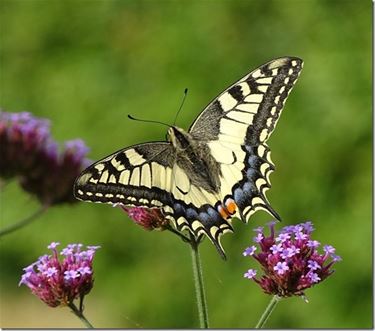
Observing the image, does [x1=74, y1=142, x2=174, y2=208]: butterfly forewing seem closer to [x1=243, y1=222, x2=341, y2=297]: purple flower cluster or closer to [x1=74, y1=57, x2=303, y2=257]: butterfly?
[x1=74, y1=57, x2=303, y2=257]: butterfly

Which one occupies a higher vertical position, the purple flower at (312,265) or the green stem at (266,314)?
the purple flower at (312,265)

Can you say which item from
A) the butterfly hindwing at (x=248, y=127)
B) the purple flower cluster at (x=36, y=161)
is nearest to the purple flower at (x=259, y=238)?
the butterfly hindwing at (x=248, y=127)

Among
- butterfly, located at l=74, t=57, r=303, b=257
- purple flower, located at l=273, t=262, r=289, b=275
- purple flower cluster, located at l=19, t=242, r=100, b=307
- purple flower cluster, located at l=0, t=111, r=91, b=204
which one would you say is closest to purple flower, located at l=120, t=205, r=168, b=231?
butterfly, located at l=74, t=57, r=303, b=257

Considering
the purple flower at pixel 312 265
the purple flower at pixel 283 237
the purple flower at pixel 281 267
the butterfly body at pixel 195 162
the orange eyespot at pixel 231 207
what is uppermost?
the butterfly body at pixel 195 162

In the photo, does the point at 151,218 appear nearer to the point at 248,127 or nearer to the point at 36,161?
the point at 248,127

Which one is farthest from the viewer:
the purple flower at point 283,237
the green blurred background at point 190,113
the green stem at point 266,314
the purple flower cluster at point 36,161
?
the green blurred background at point 190,113

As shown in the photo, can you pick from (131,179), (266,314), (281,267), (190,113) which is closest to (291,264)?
(281,267)

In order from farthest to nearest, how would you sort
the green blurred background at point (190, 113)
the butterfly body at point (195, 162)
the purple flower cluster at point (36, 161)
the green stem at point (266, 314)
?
the green blurred background at point (190, 113)
the purple flower cluster at point (36, 161)
the butterfly body at point (195, 162)
the green stem at point (266, 314)

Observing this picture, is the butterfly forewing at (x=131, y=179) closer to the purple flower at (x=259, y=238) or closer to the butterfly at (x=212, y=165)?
the butterfly at (x=212, y=165)
